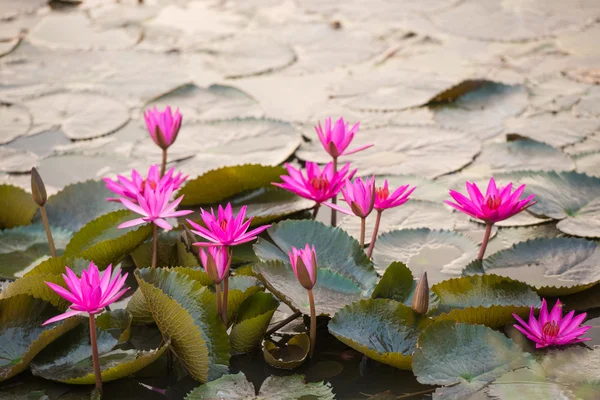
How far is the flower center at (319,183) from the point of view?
1.69m

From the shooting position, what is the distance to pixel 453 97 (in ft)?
9.53

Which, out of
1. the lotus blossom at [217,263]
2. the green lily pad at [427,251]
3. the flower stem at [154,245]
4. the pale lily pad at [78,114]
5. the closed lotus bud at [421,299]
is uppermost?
the lotus blossom at [217,263]

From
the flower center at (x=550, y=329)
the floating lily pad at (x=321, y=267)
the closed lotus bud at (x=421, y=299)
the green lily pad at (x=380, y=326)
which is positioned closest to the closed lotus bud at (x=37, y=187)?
the floating lily pad at (x=321, y=267)

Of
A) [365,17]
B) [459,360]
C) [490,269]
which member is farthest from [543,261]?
[365,17]

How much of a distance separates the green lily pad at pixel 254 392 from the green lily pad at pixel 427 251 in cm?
48

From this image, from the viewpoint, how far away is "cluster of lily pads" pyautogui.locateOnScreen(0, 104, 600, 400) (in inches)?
54.2

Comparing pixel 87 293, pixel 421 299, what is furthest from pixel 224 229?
pixel 421 299

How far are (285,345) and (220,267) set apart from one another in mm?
251

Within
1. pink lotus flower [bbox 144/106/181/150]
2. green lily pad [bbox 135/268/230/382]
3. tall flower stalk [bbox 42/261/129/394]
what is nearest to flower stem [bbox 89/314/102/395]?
tall flower stalk [bbox 42/261/129/394]

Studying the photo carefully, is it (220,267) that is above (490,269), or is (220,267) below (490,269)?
above

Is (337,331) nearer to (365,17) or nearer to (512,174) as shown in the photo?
(512,174)

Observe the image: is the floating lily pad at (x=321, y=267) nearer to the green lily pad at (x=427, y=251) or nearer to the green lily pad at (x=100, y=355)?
the green lily pad at (x=427, y=251)

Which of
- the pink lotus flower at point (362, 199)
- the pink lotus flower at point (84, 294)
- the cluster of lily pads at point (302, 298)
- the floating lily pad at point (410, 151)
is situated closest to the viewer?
the pink lotus flower at point (84, 294)

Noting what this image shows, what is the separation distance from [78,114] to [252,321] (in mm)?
1653
